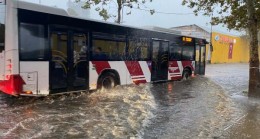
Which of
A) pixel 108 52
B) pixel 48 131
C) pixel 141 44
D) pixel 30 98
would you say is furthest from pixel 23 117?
pixel 141 44

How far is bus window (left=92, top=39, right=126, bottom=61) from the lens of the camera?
11727 millimetres

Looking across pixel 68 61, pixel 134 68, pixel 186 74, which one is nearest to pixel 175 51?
pixel 186 74

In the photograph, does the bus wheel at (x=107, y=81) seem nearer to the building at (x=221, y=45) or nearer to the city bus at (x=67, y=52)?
the city bus at (x=67, y=52)

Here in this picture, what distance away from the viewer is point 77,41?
11.0 metres

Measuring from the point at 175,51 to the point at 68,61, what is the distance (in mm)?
7344

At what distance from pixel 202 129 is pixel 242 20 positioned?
11.5 meters

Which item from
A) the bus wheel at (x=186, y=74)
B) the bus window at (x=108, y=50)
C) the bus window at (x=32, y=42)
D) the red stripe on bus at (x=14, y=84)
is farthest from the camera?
the bus wheel at (x=186, y=74)

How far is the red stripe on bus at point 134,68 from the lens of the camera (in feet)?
44.3

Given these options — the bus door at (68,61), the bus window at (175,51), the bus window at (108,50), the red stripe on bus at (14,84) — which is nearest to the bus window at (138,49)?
the bus window at (108,50)

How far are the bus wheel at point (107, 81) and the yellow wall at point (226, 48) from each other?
32096 mm

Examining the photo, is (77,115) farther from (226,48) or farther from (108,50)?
(226,48)

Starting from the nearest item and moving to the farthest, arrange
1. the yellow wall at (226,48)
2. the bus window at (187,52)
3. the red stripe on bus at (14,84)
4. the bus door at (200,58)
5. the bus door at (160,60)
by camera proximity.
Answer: the red stripe on bus at (14,84), the bus door at (160,60), the bus window at (187,52), the bus door at (200,58), the yellow wall at (226,48)

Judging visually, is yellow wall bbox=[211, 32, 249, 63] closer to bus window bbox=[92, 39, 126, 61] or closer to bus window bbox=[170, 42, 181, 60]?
bus window bbox=[170, 42, 181, 60]

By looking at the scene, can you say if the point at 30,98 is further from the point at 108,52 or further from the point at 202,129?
the point at 202,129
